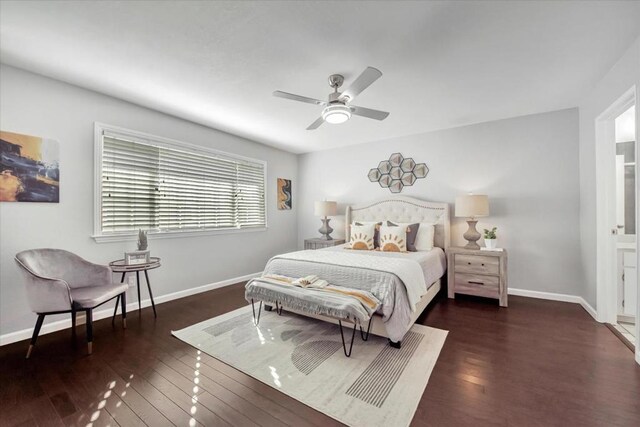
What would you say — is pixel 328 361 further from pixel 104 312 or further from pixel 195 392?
pixel 104 312

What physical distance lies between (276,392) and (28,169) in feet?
10.4

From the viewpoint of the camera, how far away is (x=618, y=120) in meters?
3.22

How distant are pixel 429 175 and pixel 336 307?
10.5 feet

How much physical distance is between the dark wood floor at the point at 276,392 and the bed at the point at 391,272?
0.46m

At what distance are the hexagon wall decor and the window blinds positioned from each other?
2320 mm

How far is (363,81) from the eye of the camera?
7.00 ft

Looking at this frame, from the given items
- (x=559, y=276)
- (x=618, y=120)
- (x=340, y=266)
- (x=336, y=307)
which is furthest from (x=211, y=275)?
(x=618, y=120)

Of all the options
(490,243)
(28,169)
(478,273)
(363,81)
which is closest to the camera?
(363,81)

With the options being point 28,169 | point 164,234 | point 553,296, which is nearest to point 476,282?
point 553,296

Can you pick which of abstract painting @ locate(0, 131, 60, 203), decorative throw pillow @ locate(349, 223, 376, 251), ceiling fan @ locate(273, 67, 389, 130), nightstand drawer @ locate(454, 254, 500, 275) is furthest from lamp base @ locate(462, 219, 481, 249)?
abstract painting @ locate(0, 131, 60, 203)

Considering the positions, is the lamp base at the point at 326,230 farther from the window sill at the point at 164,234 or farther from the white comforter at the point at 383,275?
the white comforter at the point at 383,275

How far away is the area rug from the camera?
1.69m

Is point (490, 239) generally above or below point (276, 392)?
above

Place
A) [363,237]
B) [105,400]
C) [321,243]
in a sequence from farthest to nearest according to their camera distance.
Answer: [321,243] < [363,237] < [105,400]
